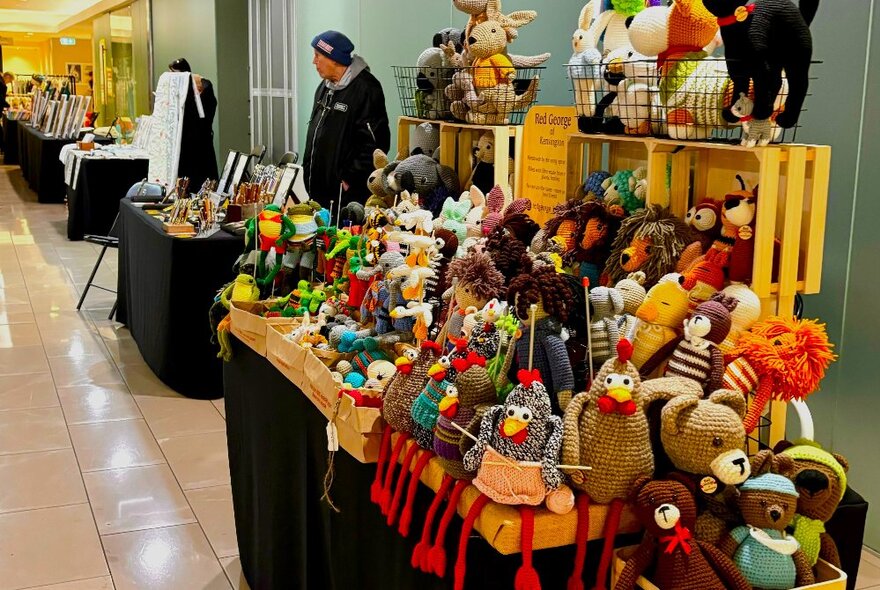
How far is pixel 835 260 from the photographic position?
3.07 m

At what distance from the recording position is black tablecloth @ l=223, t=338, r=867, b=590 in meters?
1.47

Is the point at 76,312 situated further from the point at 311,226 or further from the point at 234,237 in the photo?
the point at 311,226

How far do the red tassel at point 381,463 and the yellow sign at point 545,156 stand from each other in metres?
1.11

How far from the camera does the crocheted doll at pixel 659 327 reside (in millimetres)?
1672

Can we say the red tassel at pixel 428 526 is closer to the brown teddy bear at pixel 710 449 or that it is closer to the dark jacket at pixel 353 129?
the brown teddy bear at pixel 710 449

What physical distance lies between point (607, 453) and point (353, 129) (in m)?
3.62

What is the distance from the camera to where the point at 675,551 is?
1.33 meters

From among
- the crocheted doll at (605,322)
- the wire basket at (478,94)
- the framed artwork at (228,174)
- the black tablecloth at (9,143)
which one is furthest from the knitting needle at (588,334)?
the black tablecloth at (9,143)

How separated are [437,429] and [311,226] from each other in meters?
1.57

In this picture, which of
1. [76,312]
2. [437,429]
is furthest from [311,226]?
[76,312]

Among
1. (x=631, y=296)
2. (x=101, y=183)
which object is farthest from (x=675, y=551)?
(x=101, y=183)

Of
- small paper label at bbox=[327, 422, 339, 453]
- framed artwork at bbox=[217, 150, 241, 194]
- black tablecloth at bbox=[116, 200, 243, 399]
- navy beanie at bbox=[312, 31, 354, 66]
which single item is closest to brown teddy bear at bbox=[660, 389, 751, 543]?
small paper label at bbox=[327, 422, 339, 453]

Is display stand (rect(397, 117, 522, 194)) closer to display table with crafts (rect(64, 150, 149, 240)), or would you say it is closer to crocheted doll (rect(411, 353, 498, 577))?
crocheted doll (rect(411, 353, 498, 577))

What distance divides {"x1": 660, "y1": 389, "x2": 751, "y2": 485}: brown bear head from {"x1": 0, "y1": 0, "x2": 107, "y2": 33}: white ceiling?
19.6m
